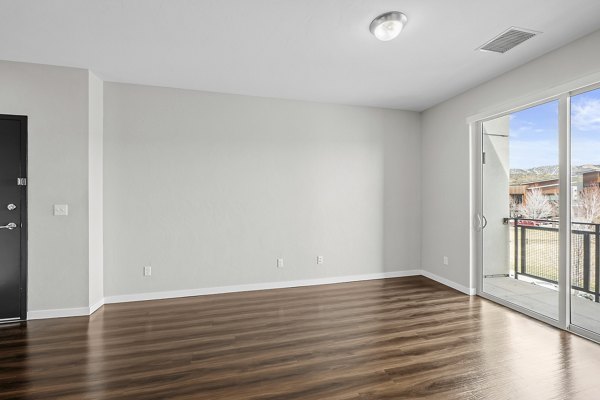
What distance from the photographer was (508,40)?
2777 millimetres

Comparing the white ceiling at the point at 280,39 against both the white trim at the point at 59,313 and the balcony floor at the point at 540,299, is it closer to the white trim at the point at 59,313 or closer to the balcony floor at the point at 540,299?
the balcony floor at the point at 540,299

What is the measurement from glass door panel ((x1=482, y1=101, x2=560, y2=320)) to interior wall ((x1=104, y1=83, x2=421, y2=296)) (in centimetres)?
130

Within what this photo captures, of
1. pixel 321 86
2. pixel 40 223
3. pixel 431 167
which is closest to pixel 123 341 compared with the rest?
pixel 40 223

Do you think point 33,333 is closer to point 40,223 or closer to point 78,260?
point 78,260

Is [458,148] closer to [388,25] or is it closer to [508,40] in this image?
[508,40]

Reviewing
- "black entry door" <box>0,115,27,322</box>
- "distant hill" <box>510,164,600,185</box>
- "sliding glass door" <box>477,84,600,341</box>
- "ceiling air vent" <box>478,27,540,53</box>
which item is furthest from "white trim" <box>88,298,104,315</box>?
"distant hill" <box>510,164,600,185</box>

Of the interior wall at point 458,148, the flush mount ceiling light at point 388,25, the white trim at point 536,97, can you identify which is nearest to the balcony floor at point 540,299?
the interior wall at point 458,148

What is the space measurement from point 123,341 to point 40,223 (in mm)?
1691

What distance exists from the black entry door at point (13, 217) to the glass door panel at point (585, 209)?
569 cm

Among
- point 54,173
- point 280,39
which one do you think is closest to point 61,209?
point 54,173

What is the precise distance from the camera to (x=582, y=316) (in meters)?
2.88

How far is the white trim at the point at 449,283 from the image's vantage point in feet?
13.3

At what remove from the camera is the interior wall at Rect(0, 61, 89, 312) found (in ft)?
10.6

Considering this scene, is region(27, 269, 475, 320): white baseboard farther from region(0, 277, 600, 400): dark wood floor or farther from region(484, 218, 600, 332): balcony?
region(484, 218, 600, 332): balcony
